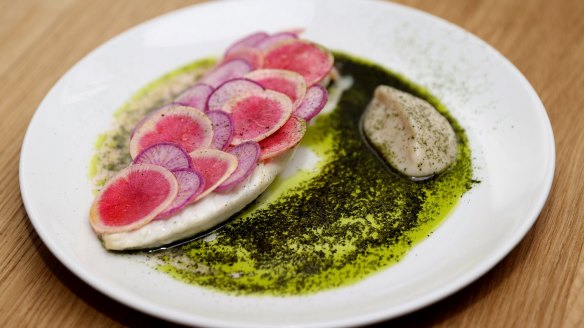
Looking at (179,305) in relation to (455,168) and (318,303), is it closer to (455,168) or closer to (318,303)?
(318,303)

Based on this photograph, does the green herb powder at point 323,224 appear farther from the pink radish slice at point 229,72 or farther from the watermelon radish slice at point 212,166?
the pink radish slice at point 229,72

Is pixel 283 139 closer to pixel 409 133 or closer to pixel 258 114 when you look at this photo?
pixel 258 114

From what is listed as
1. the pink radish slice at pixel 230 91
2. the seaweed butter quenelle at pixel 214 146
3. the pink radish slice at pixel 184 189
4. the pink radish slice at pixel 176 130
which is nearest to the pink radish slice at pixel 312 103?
the seaweed butter quenelle at pixel 214 146

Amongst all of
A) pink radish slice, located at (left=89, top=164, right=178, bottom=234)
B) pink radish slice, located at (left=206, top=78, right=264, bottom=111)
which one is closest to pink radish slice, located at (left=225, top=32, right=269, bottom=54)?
pink radish slice, located at (left=206, top=78, right=264, bottom=111)

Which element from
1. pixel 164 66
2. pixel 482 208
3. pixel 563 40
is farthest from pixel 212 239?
pixel 563 40

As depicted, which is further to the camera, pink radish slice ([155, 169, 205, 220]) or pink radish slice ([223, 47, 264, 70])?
pink radish slice ([223, 47, 264, 70])

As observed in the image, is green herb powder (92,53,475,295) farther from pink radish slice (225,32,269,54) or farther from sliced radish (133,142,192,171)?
pink radish slice (225,32,269,54)
